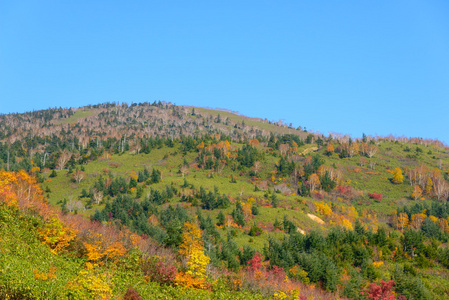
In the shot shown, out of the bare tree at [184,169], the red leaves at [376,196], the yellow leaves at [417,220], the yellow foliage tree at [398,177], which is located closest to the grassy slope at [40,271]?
the yellow leaves at [417,220]

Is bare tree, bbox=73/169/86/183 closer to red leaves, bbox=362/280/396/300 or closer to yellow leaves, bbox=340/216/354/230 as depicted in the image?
yellow leaves, bbox=340/216/354/230

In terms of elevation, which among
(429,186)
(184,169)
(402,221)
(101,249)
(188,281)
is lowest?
(188,281)

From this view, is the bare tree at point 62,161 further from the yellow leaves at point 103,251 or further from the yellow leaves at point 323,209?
the yellow leaves at point 103,251

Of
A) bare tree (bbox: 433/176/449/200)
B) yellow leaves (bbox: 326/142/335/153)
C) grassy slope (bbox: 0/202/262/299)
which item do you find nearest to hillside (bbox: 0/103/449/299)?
grassy slope (bbox: 0/202/262/299)

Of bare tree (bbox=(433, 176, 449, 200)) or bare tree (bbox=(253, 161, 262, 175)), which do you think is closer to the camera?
bare tree (bbox=(433, 176, 449, 200))

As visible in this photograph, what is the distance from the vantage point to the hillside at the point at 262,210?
149 ft

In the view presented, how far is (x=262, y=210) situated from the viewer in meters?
98.9

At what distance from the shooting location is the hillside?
45500 millimetres

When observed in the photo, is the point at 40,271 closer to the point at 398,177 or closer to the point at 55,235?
the point at 55,235

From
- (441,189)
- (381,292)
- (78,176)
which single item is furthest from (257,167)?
(381,292)

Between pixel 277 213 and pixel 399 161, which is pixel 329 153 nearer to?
pixel 399 161

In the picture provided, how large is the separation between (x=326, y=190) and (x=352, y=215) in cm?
2479

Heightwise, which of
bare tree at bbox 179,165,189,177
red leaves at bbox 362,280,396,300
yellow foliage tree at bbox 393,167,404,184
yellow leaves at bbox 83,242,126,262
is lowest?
red leaves at bbox 362,280,396,300

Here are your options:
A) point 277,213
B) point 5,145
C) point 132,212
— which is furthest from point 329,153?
point 5,145
